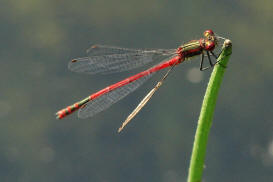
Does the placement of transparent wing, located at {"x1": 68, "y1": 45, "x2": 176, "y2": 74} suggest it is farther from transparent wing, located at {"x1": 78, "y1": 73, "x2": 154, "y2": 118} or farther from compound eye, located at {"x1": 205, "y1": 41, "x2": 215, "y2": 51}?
compound eye, located at {"x1": 205, "y1": 41, "x2": 215, "y2": 51}

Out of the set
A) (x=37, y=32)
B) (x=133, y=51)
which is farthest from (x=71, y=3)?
(x=133, y=51)

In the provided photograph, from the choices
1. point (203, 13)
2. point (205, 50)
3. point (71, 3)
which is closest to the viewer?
point (205, 50)

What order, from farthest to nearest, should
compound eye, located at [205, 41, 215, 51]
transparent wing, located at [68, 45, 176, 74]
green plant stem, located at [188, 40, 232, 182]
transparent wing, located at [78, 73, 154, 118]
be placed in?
transparent wing, located at [68, 45, 176, 74], transparent wing, located at [78, 73, 154, 118], compound eye, located at [205, 41, 215, 51], green plant stem, located at [188, 40, 232, 182]

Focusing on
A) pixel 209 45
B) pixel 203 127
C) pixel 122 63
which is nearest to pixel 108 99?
pixel 122 63

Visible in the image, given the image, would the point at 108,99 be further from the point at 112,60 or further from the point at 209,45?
the point at 209,45

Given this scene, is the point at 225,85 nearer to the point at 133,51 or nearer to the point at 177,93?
the point at 177,93

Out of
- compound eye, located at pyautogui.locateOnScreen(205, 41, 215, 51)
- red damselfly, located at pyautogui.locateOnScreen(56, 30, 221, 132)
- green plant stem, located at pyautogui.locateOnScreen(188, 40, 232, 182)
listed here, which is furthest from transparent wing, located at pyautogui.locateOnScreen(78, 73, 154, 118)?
green plant stem, located at pyautogui.locateOnScreen(188, 40, 232, 182)

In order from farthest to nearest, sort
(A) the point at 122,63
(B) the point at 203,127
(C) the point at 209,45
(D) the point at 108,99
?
(A) the point at 122,63
(D) the point at 108,99
(C) the point at 209,45
(B) the point at 203,127
